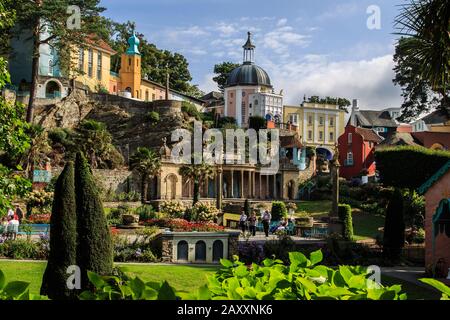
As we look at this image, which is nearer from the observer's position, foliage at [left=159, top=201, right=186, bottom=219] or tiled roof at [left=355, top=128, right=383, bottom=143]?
foliage at [left=159, top=201, right=186, bottom=219]

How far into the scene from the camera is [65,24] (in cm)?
4803

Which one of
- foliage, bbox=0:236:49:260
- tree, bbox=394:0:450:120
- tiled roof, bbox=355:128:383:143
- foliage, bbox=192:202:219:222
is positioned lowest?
foliage, bbox=0:236:49:260

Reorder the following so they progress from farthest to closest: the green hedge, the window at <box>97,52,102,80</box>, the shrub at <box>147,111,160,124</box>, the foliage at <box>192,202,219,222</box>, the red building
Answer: the window at <box>97,52,102,80</box> < the red building < the shrub at <box>147,111,160,124</box> < the green hedge < the foliage at <box>192,202,219,222</box>

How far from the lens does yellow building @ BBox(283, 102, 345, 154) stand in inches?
3720

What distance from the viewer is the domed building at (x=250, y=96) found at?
89250 millimetres

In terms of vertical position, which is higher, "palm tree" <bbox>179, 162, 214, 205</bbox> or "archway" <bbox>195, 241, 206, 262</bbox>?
"palm tree" <bbox>179, 162, 214, 205</bbox>

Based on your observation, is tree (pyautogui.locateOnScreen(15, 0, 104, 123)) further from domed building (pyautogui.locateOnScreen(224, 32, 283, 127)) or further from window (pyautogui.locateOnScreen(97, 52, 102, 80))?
domed building (pyautogui.locateOnScreen(224, 32, 283, 127))

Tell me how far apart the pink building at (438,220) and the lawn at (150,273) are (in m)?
9.55

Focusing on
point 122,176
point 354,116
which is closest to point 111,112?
point 122,176

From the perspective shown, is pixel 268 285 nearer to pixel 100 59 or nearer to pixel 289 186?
pixel 289 186

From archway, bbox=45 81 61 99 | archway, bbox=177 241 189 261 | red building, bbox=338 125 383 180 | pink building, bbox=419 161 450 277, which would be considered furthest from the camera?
red building, bbox=338 125 383 180

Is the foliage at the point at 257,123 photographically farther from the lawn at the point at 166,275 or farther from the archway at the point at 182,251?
the lawn at the point at 166,275

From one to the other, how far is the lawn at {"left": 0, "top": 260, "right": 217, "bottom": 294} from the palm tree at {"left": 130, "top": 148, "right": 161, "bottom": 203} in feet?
83.6

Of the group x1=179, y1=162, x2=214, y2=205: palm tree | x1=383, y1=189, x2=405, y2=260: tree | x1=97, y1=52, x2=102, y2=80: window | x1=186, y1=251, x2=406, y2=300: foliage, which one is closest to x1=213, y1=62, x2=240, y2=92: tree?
x1=97, y1=52, x2=102, y2=80: window
